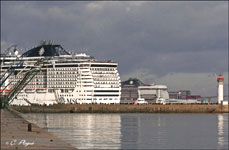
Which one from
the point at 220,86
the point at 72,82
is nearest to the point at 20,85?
the point at 72,82

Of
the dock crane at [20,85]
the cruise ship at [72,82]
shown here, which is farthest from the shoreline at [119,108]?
the dock crane at [20,85]

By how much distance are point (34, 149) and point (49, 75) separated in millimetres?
103339

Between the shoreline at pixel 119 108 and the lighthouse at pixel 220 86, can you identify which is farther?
the lighthouse at pixel 220 86

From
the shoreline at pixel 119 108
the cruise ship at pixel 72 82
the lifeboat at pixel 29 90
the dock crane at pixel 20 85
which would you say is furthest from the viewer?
the lifeboat at pixel 29 90

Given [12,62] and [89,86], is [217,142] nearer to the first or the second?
[89,86]

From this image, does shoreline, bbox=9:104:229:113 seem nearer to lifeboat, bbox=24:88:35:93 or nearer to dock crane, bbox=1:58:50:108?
lifeboat, bbox=24:88:35:93

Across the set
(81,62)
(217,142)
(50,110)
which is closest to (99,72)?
(81,62)

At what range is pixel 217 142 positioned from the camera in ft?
155

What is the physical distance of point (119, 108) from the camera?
399 ft

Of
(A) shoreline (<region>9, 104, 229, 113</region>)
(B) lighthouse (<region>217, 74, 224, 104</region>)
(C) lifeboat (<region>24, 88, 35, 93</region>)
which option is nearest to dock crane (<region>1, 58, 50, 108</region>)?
(A) shoreline (<region>9, 104, 229, 113</region>)

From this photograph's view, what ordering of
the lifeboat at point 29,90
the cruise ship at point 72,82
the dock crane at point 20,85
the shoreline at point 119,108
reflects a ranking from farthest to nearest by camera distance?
1. the lifeboat at point 29,90
2. the cruise ship at point 72,82
3. the shoreline at point 119,108
4. the dock crane at point 20,85

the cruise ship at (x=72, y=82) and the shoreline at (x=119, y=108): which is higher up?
the cruise ship at (x=72, y=82)

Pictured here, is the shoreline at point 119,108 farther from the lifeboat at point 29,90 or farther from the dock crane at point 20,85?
the dock crane at point 20,85

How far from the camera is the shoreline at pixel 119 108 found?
387ft
